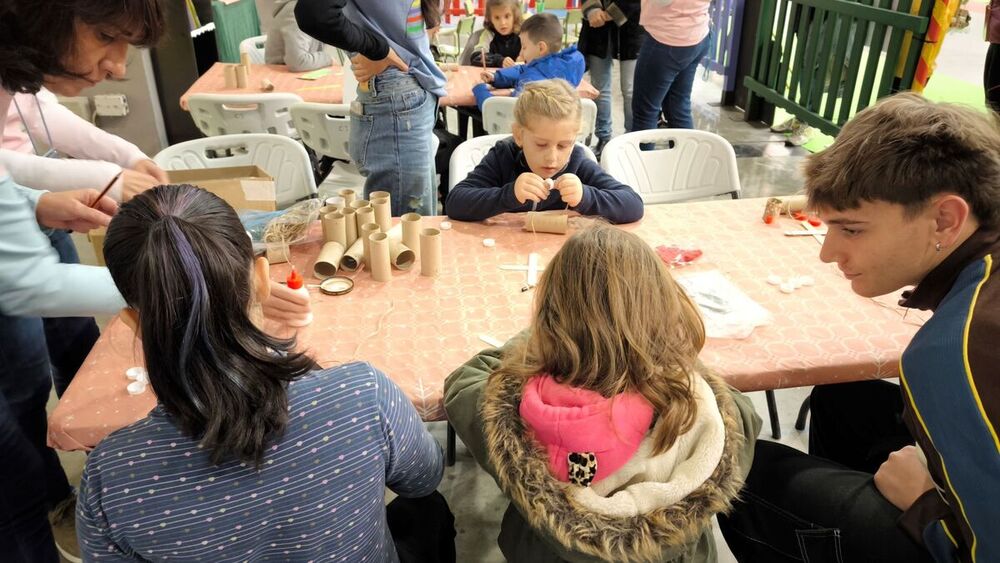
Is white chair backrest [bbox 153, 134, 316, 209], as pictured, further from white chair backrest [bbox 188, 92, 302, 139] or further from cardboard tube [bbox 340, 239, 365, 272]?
cardboard tube [bbox 340, 239, 365, 272]

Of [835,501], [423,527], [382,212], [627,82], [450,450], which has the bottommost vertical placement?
[450,450]

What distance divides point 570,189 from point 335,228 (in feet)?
2.32

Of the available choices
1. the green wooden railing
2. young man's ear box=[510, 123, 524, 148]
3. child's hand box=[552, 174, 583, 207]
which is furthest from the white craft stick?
the green wooden railing

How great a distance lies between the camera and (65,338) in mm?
2064

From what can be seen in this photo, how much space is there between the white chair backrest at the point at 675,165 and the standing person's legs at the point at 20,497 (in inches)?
78.3

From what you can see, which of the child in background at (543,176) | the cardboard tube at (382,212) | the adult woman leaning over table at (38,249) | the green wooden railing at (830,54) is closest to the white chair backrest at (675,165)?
the child in background at (543,176)

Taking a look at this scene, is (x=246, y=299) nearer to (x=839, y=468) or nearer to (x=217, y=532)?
(x=217, y=532)

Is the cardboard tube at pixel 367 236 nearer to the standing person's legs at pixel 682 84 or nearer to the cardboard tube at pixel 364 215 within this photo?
the cardboard tube at pixel 364 215

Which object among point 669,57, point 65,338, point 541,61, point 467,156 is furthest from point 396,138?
point 669,57

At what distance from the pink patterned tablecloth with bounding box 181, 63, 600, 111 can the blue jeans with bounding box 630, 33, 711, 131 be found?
18.5 inches

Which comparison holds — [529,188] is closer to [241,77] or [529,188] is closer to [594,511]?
[594,511]

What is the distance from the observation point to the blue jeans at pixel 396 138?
2.43 meters

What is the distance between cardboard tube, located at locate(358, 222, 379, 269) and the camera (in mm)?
1786

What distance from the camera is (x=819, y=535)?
1.30 metres
